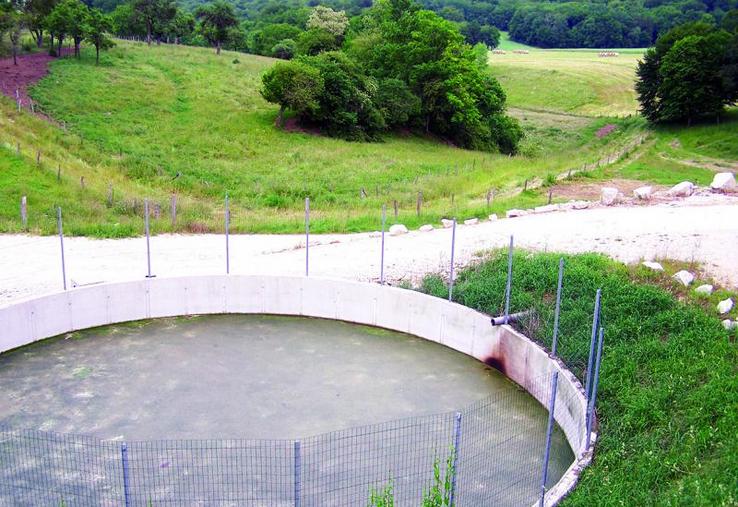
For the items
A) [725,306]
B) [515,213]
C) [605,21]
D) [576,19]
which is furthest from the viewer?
[576,19]

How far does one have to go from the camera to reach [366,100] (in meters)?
49.8

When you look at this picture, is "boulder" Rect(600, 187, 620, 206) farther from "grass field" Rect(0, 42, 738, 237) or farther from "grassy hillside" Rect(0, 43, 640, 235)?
"grass field" Rect(0, 42, 738, 237)

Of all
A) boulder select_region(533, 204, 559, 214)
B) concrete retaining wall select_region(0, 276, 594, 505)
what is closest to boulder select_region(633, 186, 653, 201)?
boulder select_region(533, 204, 559, 214)

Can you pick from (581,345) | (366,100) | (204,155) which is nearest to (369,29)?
(366,100)

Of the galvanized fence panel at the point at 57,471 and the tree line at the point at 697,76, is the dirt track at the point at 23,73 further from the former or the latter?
the tree line at the point at 697,76

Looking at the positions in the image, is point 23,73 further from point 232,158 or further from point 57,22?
point 232,158

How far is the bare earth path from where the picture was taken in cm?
1941

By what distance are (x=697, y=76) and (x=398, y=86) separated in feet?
64.6

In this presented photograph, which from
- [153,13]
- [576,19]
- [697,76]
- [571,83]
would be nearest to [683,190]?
[697,76]

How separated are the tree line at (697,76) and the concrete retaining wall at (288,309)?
36938mm

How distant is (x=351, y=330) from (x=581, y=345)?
19.4ft

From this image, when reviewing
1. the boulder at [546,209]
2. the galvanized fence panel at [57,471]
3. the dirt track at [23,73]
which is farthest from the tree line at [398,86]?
the galvanized fence panel at [57,471]

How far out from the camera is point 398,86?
173ft

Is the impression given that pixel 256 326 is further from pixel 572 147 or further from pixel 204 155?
pixel 572 147
